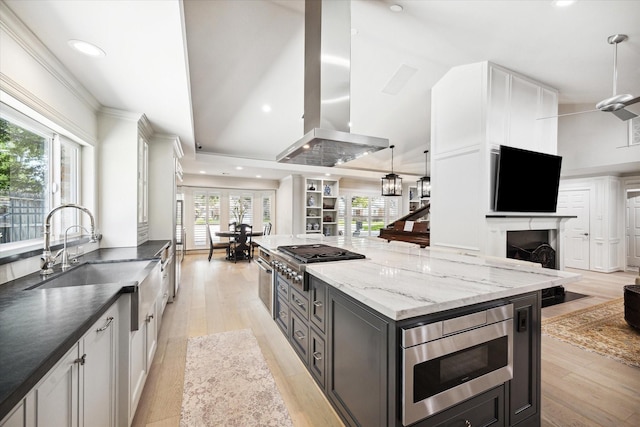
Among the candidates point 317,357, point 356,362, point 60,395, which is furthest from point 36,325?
point 317,357

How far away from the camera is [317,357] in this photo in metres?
1.92

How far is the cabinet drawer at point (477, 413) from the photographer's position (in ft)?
4.14

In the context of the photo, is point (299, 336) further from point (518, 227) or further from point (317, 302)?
point (518, 227)

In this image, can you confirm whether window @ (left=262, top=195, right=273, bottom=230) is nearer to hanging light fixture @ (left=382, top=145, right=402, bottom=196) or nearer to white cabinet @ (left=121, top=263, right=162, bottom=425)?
hanging light fixture @ (left=382, top=145, right=402, bottom=196)

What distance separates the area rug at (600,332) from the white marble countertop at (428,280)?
64.4 inches

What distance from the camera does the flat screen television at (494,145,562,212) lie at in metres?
3.41

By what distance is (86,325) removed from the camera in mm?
1041

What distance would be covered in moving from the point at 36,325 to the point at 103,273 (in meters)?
1.38

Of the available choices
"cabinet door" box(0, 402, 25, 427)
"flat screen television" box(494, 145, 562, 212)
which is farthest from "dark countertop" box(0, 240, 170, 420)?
"flat screen television" box(494, 145, 562, 212)

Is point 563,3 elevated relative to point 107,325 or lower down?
elevated

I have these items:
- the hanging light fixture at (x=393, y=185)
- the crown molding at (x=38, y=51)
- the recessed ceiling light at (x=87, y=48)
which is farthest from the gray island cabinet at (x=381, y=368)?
the hanging light fixture at (x=393, y=185)

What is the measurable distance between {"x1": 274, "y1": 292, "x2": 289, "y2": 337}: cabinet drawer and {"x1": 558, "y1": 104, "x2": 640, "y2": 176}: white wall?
6.19 meters

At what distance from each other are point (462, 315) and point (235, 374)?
6.07 feet

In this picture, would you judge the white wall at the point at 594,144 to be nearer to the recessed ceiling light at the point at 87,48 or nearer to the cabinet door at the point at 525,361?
the cabinet door at the point at 525,361
